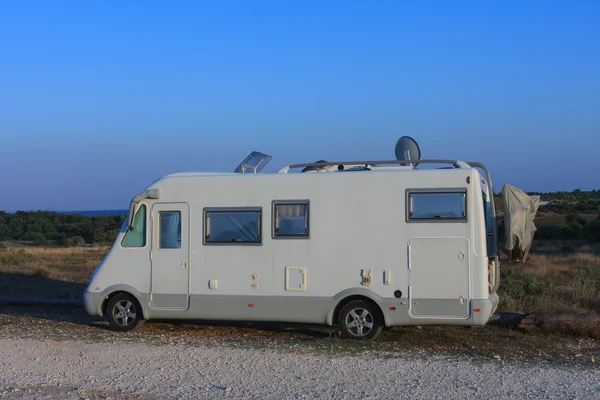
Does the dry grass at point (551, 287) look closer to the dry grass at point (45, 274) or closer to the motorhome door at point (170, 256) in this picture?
the motorhome door at point (170, 256)

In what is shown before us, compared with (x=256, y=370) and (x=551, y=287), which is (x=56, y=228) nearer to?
(x=551, y=287)

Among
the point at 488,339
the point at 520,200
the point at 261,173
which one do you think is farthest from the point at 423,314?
the point at 261,173

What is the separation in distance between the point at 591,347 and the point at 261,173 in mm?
5420

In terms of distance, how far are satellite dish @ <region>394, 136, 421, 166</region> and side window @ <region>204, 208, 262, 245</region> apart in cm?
272

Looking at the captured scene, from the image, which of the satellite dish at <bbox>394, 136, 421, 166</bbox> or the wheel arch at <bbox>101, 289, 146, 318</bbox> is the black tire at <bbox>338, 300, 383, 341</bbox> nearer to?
the satellite dish at <bbox>394, 136, 421, 166</bbox>

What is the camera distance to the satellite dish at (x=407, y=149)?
11.5 metres

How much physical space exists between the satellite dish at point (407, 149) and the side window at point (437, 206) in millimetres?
1621

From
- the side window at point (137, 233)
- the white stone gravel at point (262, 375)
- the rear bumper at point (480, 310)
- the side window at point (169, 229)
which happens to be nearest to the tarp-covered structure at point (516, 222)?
the rear bumper at point (480, 310)

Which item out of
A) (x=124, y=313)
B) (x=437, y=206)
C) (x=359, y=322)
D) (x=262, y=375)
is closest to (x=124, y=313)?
(x=124, y=313)

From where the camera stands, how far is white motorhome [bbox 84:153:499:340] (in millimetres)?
9797

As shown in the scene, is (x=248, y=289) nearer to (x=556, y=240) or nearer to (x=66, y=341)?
(x=66, y=341)

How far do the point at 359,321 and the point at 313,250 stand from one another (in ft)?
4.06

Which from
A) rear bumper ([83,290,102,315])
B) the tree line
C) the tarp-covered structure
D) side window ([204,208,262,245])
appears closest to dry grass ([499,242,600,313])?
the tarp-covered structure

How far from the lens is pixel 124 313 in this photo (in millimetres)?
11188
